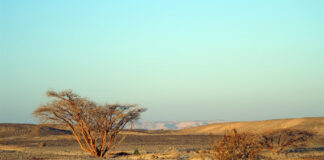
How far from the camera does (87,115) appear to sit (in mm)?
25047

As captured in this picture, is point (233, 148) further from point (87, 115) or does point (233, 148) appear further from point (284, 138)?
point (284, 138)

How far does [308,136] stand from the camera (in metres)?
30.2

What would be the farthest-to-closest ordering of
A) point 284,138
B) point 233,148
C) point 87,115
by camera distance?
1. point 284,138
2. point 87,115
3. point 233,148

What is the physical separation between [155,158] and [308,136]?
537 inches

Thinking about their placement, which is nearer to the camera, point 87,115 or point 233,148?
point 233,148

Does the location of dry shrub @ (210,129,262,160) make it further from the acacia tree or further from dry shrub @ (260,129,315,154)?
dry shrub @ (260,129,315,154)

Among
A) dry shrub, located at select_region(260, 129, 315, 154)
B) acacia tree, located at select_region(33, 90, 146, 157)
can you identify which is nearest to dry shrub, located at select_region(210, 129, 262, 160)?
acacia tree, located at select_region(33, 90, 146, 157)

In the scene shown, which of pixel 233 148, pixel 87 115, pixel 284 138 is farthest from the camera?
pixel 284 138

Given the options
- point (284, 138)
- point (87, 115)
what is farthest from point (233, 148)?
point (284, 138)

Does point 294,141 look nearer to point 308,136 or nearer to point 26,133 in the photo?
point 308,136

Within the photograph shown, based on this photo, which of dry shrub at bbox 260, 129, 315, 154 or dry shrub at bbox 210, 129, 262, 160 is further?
dry shrub at bbox 260, 129, 315, 154

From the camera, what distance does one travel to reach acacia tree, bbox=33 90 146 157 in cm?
2473

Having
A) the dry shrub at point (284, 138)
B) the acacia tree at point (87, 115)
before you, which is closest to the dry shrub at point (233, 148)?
the acacia tree at point (87, 115)

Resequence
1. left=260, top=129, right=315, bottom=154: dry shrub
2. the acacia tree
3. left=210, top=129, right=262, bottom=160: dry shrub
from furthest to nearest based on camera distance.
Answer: left=260, top=129, right=315, bottom=154: dry shrub → the acacia tree → left=210, top=129, right=262, bottom=160: dry shrub
